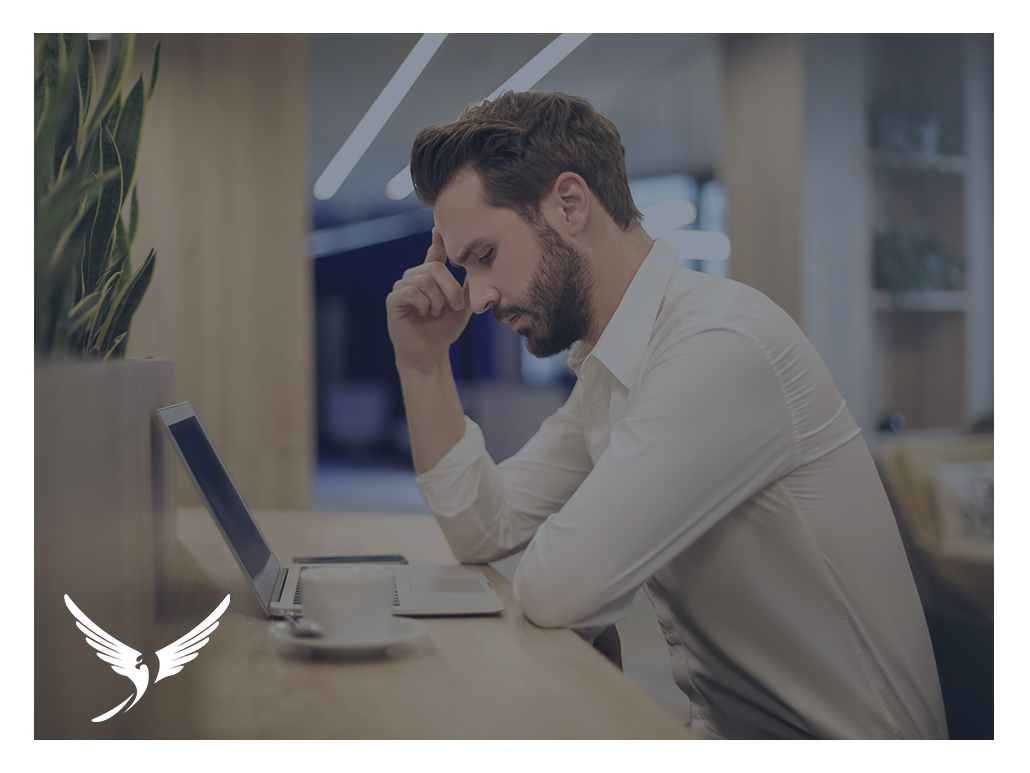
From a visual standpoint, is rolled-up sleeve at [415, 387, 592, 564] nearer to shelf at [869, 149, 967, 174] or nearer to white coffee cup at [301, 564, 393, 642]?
white coffee cup at [301, 564, 393, 642]

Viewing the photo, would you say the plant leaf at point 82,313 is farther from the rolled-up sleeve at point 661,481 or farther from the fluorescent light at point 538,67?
the fluorescent light at point 538,67

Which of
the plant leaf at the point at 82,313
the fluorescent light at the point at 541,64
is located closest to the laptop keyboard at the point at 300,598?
the plant leaf at the point at 82,313

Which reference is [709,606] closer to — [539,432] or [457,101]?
[539,432]

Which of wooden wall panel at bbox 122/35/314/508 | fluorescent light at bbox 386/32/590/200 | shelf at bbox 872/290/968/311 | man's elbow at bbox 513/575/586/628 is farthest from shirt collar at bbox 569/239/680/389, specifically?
shelf at bbox 872/290/968/311

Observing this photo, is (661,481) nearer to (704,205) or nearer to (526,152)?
(526,152)

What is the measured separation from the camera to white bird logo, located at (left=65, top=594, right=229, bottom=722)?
646 millimetres

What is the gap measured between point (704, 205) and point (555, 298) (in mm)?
1561

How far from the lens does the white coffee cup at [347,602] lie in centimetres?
69

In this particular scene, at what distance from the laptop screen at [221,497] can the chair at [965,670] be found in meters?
0.81

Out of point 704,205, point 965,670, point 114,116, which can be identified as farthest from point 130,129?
point 704,205

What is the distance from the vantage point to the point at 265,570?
947mm

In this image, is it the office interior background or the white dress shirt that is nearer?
the white dress shirt

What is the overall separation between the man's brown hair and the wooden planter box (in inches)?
20.3
